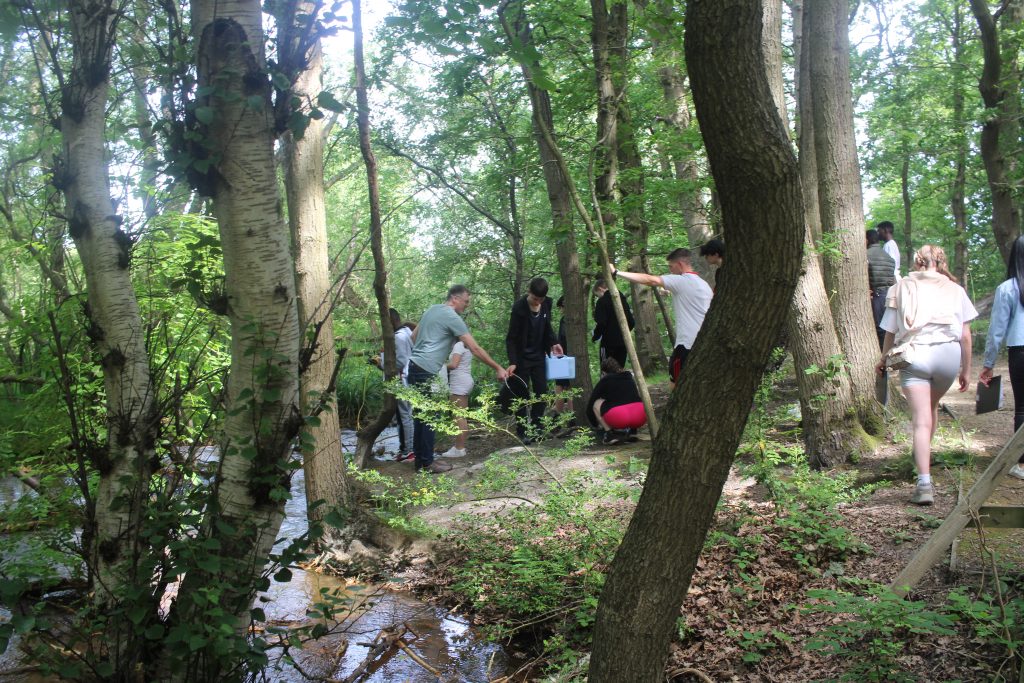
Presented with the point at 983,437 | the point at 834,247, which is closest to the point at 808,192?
the point at 834,247

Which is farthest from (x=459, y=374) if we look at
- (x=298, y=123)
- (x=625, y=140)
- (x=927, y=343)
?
(x=298, y=123)

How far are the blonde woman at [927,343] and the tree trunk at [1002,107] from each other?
8.16 meters

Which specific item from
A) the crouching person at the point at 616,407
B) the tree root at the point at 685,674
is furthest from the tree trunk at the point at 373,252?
the tree root at the point at 685,674

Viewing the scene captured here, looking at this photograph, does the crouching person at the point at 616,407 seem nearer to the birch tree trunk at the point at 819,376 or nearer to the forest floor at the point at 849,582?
the forest floor at the point at 849,582

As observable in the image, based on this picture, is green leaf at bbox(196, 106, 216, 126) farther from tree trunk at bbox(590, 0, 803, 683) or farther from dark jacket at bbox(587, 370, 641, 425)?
dark jacket at bbox(587, 370, 641, 425)

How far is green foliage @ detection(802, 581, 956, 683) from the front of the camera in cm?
373

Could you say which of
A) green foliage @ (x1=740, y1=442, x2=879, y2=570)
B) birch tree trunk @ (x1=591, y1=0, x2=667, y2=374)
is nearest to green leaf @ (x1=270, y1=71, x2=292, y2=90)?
green foliage @ (x1=740, y1=442, x2=879, y2=570)

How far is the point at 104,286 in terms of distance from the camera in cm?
412

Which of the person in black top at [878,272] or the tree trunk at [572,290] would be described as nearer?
the tree trunk at [572,290]

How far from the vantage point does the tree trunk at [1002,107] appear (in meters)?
13.1

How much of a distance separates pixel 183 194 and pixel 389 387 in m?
3.38

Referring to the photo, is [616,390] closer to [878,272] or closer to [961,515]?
[878,272]

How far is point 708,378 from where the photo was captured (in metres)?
2.93

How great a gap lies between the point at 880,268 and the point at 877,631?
23.9ft
